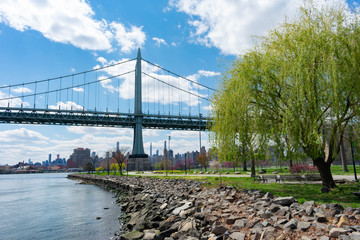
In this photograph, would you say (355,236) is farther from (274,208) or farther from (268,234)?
(274,208)

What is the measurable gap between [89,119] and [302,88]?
242 ft

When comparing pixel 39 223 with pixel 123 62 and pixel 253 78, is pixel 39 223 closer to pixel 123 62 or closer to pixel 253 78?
pixel 253 78

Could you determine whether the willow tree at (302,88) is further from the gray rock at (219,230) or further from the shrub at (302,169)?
the shrub at (302,169)

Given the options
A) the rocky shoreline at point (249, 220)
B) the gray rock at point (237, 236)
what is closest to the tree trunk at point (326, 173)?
the rocky shoreline at point (249, 220)

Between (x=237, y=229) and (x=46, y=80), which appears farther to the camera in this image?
(x=46, y=80)

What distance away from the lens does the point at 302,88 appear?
1110 cm

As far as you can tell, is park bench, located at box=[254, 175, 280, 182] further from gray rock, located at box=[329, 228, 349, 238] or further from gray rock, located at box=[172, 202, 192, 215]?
gray rock, located at box=[329, 228, 349, 238]

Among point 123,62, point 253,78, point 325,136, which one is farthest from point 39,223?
point 123,62

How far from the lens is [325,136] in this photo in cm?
1231

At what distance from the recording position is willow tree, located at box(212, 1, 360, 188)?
10875mm

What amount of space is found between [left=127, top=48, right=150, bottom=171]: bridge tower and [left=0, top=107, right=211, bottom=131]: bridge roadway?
202cm

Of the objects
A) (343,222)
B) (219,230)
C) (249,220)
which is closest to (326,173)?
(249,220)

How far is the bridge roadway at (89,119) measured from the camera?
236 feet

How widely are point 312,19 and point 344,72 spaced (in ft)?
11.7
